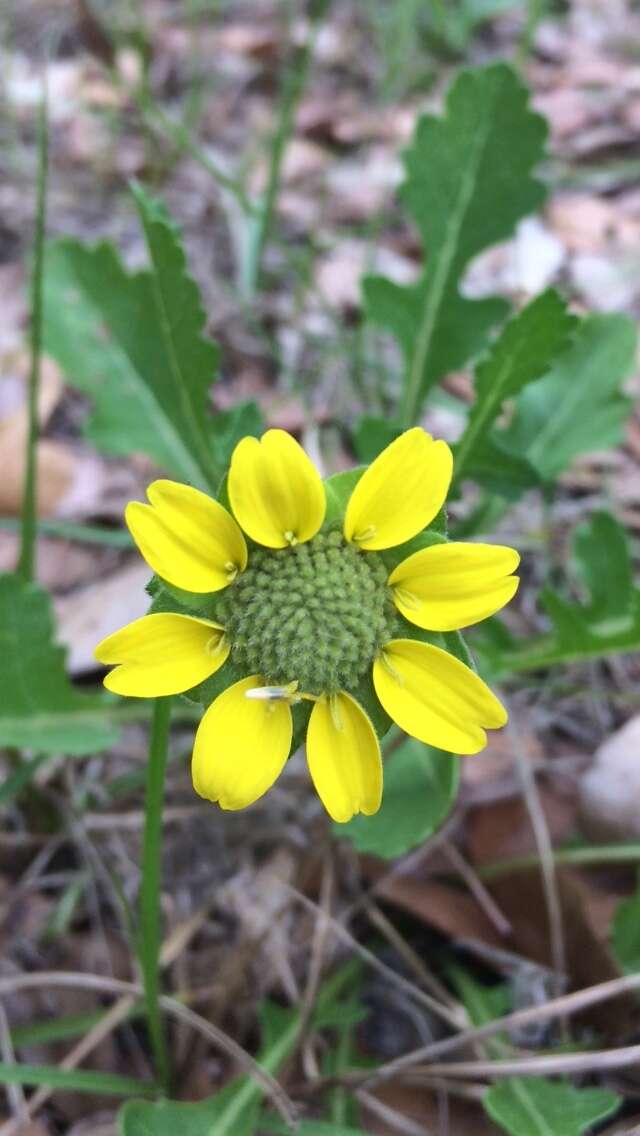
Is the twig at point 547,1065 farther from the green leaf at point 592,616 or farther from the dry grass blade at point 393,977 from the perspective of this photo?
the green leaf at point 592,616

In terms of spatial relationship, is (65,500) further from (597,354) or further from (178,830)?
(597,354)

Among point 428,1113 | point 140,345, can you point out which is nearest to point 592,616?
point 428,1113

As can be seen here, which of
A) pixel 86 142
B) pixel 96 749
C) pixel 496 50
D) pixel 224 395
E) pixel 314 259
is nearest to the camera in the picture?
pixel 96 749

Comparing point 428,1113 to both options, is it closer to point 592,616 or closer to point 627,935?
point 627,935

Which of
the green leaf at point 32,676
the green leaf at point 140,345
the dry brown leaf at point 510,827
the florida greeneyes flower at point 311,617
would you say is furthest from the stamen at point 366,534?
the dry brown leaf at point 510,827

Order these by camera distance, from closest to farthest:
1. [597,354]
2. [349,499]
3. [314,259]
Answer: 1. [349,499]
2. [597,354]
3. [314,259]

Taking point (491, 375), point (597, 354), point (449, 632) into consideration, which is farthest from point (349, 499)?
point (597, 354)
